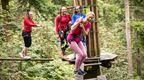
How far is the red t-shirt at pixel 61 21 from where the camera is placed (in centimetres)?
929

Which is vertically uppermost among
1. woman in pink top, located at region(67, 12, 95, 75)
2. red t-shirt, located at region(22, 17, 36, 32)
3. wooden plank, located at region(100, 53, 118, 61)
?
red t-shirt, located at region(22, 17, 36, 32)

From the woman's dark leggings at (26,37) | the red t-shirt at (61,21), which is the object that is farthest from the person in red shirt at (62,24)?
the woman's dark leggings at (26,37)

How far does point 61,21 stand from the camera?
932 centimetres

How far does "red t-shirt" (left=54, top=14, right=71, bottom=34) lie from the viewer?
9.29m

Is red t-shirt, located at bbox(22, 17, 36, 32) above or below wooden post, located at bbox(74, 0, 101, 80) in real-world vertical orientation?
above

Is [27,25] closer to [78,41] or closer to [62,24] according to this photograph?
[62,24]

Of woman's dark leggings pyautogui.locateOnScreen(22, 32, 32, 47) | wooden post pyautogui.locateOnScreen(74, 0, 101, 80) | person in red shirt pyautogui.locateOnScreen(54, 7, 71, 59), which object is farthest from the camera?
woman's dark leggings pyautogui.locateOnScreen(22, 32, 32, 47)

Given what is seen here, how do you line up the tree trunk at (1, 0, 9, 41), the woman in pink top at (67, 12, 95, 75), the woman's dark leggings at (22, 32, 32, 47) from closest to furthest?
the woman in pink top at (67, 12, 95, 75) < the woman's dark leggings at (22, 32, 32, 47) < the tree trunk at (1, 0, 9, 41)

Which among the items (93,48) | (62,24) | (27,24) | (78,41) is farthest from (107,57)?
(27,24)

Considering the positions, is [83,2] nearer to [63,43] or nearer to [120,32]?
[63,43]

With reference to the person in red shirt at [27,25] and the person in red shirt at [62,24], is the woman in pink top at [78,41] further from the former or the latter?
the person in red shirt at [27,25]

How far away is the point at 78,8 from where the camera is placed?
798cm

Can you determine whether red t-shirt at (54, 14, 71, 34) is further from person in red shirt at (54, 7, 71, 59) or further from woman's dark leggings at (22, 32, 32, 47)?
woman's dark leggings at (22, 32, 32, 47)

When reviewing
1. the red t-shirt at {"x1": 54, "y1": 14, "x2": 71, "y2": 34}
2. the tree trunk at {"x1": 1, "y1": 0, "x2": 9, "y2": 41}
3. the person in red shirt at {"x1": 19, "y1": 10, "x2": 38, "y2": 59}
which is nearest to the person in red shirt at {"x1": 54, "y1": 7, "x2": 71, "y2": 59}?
the red t-shirt at {"x1": 54, "y1": 14, "x2": 71, "y2": 34}
